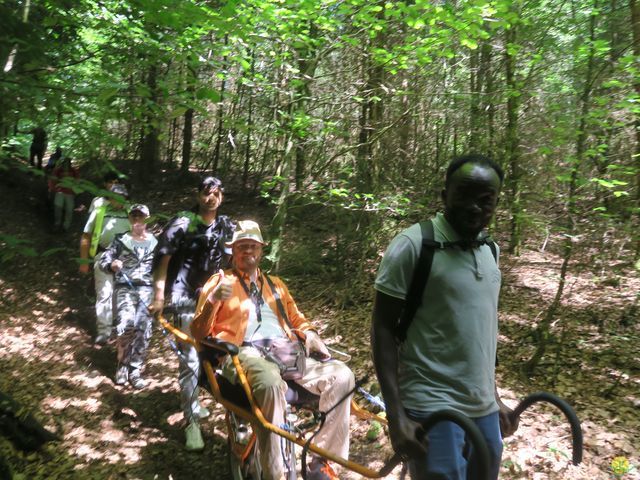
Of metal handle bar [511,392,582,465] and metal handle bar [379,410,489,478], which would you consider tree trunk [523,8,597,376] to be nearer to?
metal handle bar [511,392,582,465]

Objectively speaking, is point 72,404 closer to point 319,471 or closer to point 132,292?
point 132,292

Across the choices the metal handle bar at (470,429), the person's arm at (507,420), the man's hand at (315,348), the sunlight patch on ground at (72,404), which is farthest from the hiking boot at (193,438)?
the metal handle bar at (470,429)

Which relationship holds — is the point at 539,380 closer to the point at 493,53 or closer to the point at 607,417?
the point at 607,417

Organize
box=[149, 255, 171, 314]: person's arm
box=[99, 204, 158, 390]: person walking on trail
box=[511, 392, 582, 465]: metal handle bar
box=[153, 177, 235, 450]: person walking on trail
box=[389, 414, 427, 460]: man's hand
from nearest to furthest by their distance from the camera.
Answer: box=[389, 414, 427, 460]: man's hand, box=[511, 392, 582, 465]: metal handle bar, box=[149, 255, 171, 314]: person's arm, box=[153, 177, 235, 450]: person walking on trail, box=[99, 204, 158, 390]: person walking on trail

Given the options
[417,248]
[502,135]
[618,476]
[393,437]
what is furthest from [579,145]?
[393,437]

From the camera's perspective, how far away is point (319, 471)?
11.5 feet

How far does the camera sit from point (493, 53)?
8.38 metres

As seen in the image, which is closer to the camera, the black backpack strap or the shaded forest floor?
the black backpack strap

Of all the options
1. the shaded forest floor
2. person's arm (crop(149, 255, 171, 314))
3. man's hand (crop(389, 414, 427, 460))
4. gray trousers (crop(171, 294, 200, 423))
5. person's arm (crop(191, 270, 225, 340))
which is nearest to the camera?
man's hand (crop(389, 414, 427, 460))

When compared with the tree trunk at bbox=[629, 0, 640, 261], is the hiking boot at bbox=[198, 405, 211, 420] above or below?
below

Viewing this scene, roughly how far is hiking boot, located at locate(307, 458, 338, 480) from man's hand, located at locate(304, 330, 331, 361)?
805 mm

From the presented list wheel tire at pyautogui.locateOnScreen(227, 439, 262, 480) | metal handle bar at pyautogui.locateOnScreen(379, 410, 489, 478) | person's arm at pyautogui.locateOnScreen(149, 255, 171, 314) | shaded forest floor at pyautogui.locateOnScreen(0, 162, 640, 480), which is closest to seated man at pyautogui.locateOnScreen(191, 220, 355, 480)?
wheel tire at pyautogui.locateOnScreen(227, 439, 262, 480)

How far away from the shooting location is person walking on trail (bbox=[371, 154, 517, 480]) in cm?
190

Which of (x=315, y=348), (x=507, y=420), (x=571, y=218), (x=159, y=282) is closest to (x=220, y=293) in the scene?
(x=315, y=348)
